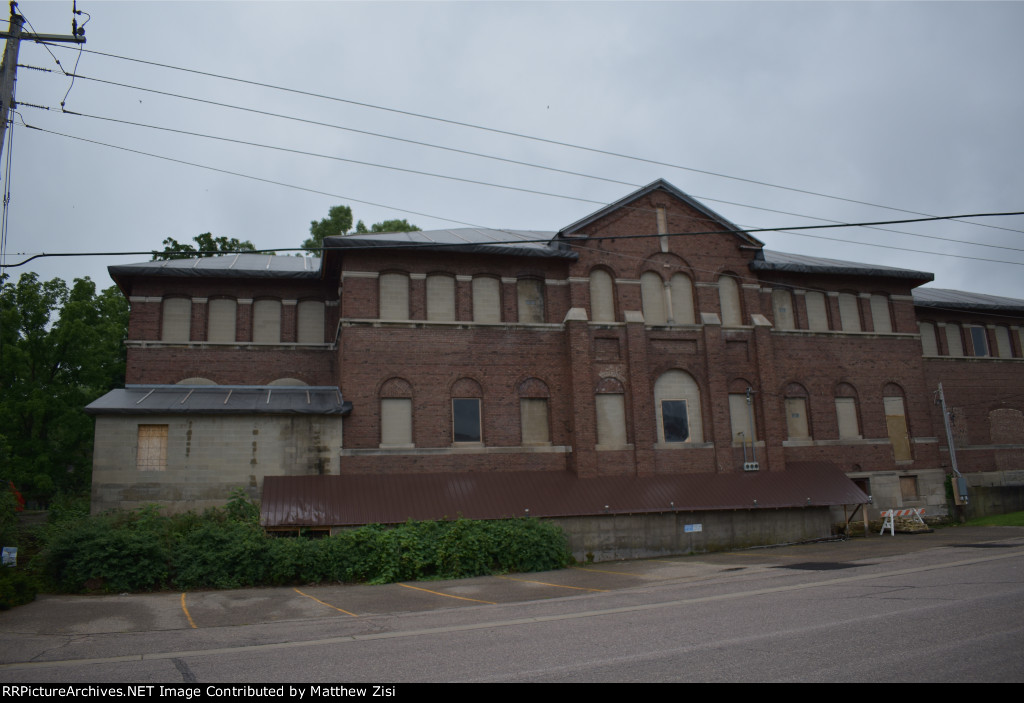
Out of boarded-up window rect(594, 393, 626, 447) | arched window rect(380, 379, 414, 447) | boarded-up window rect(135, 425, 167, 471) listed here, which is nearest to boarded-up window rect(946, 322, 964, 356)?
boarded-up window rect(594, 393, 626, 447)

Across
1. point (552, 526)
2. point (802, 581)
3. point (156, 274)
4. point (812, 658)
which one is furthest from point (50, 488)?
point (812, 658)

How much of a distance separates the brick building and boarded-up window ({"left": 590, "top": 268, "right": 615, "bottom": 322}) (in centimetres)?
8

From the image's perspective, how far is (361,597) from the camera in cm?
1742

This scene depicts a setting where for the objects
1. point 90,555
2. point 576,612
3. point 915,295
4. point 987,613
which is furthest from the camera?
point 915,295

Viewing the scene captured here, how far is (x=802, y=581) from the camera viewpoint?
16.4 meters

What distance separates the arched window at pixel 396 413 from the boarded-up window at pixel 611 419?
22.1 feet

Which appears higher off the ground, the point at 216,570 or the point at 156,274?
the point at 156,274

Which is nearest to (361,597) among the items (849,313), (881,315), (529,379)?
(529,379)

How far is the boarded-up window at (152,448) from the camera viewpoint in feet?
75.9

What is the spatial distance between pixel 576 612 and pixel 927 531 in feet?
69.0

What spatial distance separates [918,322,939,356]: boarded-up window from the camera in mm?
35869

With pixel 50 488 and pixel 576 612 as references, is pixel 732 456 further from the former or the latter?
pixel 50 488

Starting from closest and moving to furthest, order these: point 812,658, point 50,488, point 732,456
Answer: point 812,658 < point 732,456 < point 50,488

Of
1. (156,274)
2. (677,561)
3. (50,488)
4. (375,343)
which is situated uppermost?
(156,274)
